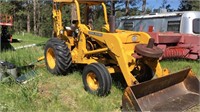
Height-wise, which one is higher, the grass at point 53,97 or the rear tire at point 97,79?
the rear tire at point 97,79

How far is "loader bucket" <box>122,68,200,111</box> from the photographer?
4.77m

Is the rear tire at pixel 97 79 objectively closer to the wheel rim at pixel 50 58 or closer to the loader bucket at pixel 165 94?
the loader bucket at pixel 165 94

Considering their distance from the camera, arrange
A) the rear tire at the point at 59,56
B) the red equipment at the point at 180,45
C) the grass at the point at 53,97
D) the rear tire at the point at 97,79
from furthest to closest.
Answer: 1. the red equipment at the point at 180,45
2. the rear tire at the point at 59,56
3. the rear tire at the point at 97,79
4. the grass at the point at 53,97

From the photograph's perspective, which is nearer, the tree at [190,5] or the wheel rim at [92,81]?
the wheel rim at [92,81]

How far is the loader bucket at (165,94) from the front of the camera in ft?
15.7

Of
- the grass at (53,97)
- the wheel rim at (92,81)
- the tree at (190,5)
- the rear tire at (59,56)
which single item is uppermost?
the tree at (190,5)

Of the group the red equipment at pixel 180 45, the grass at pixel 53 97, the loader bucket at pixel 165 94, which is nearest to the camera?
the loader bucket at pixel 165 94

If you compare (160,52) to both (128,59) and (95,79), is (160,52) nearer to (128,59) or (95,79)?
(128,59)

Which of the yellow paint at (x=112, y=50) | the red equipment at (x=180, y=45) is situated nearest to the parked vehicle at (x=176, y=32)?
the red equipment at (x=180, y=45)

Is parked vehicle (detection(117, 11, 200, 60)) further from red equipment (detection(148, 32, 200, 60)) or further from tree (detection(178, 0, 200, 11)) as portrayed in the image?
tree (detection(178, 0, 200, 11))

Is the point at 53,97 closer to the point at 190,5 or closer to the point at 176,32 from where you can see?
the point at 176,32

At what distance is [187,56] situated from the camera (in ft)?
32.4

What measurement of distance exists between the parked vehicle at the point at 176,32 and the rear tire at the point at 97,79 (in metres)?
4.00

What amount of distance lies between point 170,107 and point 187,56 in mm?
5003
